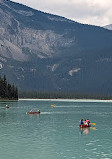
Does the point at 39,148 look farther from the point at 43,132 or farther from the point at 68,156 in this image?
the point at 43,132

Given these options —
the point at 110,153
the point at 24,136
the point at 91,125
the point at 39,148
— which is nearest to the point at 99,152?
the point at 110,153

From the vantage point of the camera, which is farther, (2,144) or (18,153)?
(2,144)

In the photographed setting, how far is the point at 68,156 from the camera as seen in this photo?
5519cm

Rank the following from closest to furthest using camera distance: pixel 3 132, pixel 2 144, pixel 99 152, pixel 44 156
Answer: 1. pixel 44 156
2. pixel 99 152
3. pixel 2 144
4. pixel 3 132

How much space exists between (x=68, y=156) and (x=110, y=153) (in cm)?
753

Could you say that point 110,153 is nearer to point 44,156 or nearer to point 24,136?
point 44,156

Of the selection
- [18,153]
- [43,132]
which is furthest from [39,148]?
[43,132]

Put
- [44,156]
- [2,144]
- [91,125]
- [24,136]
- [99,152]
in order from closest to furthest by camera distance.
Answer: [44,156]
[99,152]
[2,144]
[24,136]
[91,125]

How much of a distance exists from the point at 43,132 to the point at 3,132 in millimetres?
9180

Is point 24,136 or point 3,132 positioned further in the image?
point 3,132

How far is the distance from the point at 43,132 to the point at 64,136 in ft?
25.7

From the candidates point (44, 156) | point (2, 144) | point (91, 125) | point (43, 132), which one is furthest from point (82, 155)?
point (91, 125)

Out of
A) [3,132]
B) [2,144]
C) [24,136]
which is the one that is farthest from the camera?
[3,132]

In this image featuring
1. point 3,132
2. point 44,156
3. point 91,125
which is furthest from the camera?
point 91,125
